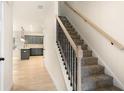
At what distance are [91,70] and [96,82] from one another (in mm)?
406

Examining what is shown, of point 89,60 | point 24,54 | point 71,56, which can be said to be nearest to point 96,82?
point 71,56

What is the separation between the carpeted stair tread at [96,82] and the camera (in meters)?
3.34

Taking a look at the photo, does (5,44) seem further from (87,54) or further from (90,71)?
(87,54)

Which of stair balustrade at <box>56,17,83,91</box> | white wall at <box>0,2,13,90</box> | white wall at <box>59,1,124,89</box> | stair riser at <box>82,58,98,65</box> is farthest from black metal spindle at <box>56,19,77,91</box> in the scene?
white wall at <box>0,2,13,90</box>

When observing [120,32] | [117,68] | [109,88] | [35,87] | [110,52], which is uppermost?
[120,32]

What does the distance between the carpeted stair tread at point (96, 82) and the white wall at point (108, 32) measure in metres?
0.13

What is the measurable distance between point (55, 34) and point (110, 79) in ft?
7.98

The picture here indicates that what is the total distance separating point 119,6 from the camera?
135 inches

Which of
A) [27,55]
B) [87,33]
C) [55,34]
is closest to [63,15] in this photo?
[55,34]

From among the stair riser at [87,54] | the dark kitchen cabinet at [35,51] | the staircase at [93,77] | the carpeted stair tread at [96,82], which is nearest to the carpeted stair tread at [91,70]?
the staircase at [93,77]

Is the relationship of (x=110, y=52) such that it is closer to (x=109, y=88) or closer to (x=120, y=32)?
(x=120, y=32)

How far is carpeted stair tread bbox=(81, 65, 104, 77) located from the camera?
367 cm

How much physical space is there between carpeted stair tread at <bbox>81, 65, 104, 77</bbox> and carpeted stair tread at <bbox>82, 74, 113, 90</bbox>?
121mm

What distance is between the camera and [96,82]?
3398mm
